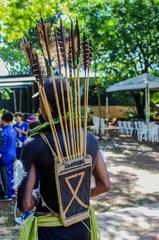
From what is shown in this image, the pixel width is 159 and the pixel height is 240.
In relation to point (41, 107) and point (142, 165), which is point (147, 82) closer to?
point (142, 165)

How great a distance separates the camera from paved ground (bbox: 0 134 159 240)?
464cm

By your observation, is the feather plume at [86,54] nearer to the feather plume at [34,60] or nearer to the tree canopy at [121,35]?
the feather plume at [34,60]

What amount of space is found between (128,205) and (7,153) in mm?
2136

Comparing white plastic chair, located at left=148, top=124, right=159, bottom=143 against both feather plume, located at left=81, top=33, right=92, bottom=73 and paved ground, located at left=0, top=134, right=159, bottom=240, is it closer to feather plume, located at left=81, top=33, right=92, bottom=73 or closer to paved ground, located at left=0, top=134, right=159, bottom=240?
paved ground, located at left=0, top=134, right=159, bottom=240

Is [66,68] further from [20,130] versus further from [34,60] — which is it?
[20,130]

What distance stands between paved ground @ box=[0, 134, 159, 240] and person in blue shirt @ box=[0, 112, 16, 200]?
45cm

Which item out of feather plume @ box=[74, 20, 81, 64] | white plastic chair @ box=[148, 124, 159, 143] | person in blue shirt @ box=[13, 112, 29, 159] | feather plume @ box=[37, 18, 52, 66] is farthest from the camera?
white plastic chair @ box=[148, 124, 159, 143]

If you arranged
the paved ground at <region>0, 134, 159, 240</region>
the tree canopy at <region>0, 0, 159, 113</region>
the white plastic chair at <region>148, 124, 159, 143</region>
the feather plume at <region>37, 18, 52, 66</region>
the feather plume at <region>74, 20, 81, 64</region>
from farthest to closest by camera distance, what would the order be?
the tree canopy at <region>0, 0, 159, 113</region> → the white plastic chair at <region>148, 124, 159, 143</region> → the paved ground at <region>0, 134, 159, 240</region> → the feather plume at <region>74, 20, 81, 64</region> → the feather plume at <region>37, 18, 52, 66</region>

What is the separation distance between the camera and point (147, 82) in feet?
44.4

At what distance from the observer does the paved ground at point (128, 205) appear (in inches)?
183

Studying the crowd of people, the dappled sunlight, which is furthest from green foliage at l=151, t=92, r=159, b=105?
the crowd of people

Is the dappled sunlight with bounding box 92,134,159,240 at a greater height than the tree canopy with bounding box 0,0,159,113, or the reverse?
the tree canopy with bounding box 0,0,159,113

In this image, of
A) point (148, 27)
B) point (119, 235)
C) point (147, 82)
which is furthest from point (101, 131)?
point (119, 235)

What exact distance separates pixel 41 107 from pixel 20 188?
44 centimetres
